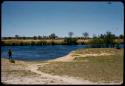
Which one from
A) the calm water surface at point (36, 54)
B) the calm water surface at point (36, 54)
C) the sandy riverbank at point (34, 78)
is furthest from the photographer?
the calm water surface at point (36, 54)

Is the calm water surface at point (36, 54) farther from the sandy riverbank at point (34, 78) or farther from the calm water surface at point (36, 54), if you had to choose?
the sandy riverbank at point (34, 78)

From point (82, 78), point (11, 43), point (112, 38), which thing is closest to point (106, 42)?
point (112, 38)

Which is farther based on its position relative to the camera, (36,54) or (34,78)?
(36,54)

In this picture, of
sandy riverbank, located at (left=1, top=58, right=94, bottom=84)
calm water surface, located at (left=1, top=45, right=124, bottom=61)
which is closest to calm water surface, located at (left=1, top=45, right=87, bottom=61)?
calm water surface, located at (left=1, top=45, right=124, bottom=61)

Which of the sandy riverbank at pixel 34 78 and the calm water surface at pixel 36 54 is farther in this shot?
the calm water surface at pixel 36 54

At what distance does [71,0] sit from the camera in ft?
23.3

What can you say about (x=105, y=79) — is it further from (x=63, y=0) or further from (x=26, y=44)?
(x=26, y=44)

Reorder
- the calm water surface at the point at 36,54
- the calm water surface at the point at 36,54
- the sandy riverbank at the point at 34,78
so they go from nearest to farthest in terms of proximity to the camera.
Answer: the sandy riverbank at the point at 34,78 < the calm water surface at the point at 36,54 < the calm water surface at the point at 36,54

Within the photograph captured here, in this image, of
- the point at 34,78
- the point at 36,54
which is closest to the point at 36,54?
the point at 36,54

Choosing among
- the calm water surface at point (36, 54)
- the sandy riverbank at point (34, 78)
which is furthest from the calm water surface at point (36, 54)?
the sandy riverbank at point (34, 78)

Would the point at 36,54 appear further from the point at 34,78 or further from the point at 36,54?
the point at 34,78

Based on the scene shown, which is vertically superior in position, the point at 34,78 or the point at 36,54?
the point at 34,78

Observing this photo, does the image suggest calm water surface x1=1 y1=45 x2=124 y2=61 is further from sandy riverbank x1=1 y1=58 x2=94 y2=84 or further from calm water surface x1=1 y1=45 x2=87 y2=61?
sandy riverbank x1=1 y1=58 x2=94 y2=84

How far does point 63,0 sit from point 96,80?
761 centimetres
